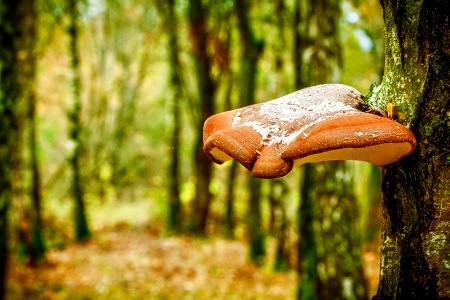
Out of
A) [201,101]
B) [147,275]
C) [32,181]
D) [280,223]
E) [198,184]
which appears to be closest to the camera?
[147,275]

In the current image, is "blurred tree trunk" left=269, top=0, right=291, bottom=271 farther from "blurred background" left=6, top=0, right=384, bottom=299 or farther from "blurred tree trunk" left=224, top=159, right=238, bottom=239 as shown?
"blurred tree trunk" left=224, top=159, right=238, bottom=239

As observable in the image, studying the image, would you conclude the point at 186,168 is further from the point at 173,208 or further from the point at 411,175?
A: the point at 411,175

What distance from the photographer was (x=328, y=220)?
4.86 metres

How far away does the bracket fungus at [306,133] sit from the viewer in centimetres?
105

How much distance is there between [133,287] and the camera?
8242 millimetres

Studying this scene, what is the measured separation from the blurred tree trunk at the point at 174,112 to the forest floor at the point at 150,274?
1841mm

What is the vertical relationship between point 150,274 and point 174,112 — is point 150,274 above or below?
below

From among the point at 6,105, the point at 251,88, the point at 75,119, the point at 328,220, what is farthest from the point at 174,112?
the point at 328,220

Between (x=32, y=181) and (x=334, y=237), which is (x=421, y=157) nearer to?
(x=334, y=237)

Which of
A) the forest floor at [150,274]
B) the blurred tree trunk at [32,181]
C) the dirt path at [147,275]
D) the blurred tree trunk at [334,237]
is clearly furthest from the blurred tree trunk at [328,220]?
the blurred tree trunk at [32,181]

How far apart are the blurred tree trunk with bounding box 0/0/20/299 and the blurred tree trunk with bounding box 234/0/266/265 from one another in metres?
5.75

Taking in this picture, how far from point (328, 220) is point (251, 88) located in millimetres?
6272

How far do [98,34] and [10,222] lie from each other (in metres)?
19.1

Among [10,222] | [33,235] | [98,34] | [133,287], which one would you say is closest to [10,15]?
[10,222]
